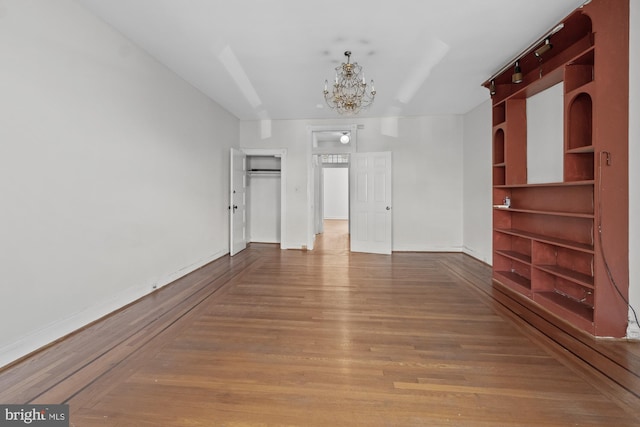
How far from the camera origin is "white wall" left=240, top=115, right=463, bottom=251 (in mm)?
6180

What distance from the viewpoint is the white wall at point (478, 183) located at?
5.08 metres

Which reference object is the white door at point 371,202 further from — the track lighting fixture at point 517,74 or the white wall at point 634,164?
the white wall at point 634,164

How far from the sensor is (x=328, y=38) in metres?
3.17

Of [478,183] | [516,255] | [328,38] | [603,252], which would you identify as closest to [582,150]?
[603,252]

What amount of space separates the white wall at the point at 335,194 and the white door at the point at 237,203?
8.41 meters

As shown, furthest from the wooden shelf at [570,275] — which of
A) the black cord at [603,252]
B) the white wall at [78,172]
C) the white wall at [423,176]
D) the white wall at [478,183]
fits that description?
the white wall at [78,172]

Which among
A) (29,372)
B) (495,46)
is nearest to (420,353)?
(29,372)

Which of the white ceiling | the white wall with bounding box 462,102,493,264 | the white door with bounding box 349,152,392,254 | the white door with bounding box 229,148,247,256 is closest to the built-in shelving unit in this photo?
the white ceiling

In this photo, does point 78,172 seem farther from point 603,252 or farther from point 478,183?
point 478,183

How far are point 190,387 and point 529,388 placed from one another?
221cm

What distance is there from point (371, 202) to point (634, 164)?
4.18m

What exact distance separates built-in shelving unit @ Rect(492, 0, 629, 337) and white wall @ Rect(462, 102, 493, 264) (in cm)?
138

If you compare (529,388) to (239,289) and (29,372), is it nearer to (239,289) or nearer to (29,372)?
(239,289)

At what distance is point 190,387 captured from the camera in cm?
184
